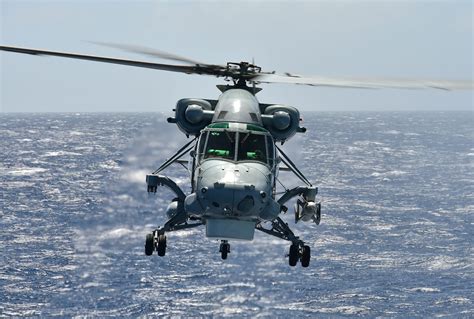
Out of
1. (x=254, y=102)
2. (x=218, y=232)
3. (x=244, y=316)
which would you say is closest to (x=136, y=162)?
(x=254, y=102)

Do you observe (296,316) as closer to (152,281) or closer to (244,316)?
(244,316)

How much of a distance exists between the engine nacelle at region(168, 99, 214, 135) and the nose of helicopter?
4336 millimetres

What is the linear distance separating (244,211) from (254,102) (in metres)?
6.47

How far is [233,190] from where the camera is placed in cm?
2289

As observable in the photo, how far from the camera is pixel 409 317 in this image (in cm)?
12681

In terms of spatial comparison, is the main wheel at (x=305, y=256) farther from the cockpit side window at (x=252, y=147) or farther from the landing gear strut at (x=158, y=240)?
the cockpit side window at (x=252, y=147)

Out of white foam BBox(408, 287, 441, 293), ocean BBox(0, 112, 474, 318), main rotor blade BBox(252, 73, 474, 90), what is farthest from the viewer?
white foam BBox(408, 287, 441, 293)

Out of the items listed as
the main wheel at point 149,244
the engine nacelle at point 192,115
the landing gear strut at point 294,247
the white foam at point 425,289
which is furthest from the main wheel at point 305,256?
the white foam at point 425,289

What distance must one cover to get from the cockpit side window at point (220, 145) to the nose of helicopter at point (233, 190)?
46.2 inches

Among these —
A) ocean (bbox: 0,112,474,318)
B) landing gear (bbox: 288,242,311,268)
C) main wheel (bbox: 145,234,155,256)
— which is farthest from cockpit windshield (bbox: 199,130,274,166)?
ocean (bbox: 0,112,474,318)

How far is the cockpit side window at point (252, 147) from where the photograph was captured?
25.2 meters

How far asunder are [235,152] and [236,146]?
261 mm

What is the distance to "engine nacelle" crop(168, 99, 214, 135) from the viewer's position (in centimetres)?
2794

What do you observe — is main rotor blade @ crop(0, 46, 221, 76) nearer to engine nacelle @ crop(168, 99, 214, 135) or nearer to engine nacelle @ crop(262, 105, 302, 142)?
engine nacelle @ crop(168, 99, 214, 135)
